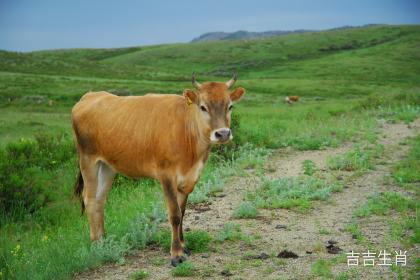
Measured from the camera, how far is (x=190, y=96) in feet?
24.2

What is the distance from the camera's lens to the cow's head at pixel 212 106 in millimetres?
7062

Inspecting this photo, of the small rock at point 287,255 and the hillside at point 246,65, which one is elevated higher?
the hillside at point 246,65

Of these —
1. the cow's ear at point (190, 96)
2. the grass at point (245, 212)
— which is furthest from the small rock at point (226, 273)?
the grass at point (245, 212)

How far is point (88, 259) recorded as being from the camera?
749 centimetres

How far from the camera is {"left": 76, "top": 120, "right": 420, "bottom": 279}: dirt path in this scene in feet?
23.1

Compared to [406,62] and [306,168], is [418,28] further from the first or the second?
[306,168]

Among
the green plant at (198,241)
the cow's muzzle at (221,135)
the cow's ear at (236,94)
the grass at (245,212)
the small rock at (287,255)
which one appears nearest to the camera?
the cow's muzzle at (221,135)

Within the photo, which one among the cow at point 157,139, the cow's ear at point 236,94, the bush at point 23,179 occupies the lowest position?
the bush at point 23,179

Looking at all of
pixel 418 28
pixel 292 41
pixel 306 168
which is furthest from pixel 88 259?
pixel 418 28

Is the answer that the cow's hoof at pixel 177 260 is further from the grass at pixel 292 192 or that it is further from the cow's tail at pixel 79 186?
the grass at pixel 292 192

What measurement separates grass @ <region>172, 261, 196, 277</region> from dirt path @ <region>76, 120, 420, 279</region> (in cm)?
9

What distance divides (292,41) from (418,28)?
29.2m

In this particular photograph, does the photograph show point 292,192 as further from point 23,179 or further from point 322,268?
point 23,179

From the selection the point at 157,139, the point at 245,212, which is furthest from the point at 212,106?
the point at 245,212
